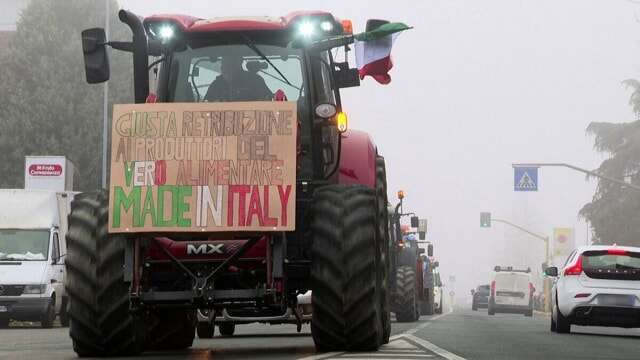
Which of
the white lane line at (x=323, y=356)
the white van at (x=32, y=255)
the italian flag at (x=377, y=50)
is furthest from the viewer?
the white van at (x=32, y=255)

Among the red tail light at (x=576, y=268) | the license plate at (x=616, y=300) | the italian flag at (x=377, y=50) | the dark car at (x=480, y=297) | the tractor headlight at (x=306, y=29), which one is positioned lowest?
the dark car at (x=480, y=297)

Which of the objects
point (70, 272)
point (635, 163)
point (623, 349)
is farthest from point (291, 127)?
point (635, 163)

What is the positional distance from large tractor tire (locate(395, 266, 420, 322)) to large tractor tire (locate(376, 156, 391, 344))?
15076mm

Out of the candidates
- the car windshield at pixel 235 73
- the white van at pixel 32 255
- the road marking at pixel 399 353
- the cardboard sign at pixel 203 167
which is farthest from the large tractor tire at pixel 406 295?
the cardboard sign at pixel 203 167

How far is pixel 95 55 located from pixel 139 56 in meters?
0.65

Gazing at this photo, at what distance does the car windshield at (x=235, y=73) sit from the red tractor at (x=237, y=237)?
0.04 ft

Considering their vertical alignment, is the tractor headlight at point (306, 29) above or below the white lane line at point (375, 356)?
above

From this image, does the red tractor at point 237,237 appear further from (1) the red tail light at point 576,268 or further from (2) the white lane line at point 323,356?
(1) the red tail light at point 576,268

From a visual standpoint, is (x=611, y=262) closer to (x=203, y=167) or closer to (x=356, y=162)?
(x=356, y=162)

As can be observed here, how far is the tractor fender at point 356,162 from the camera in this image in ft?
45.5

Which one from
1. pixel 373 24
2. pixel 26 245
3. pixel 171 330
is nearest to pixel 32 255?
pixel 26 245

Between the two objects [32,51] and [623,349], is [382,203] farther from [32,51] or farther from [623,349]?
[32,51]

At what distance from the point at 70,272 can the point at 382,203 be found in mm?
3631

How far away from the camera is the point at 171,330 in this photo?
47.2 ft
